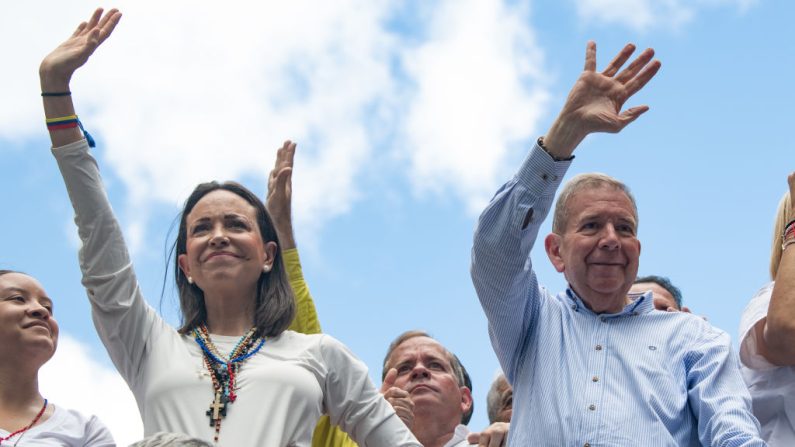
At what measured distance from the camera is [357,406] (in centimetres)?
541

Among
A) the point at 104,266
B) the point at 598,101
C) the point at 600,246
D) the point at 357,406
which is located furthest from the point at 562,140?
the point at 104,266

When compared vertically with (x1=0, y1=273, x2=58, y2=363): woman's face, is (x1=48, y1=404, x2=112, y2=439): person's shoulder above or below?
below

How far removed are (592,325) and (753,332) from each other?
70cm

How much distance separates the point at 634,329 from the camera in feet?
18.7

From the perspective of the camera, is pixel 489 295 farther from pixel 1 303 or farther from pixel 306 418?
pixel 1 303

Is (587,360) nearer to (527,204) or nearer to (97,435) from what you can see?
(527,204)

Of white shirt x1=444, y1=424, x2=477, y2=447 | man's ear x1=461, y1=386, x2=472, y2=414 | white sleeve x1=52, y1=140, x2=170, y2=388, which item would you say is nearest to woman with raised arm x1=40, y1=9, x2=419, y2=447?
white sleeve x1=52, y1=140, x2=170, y2=388

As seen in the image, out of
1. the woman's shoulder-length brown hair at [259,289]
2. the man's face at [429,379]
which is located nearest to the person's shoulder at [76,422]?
the woman's shoulder-length brown hair at [259,289]

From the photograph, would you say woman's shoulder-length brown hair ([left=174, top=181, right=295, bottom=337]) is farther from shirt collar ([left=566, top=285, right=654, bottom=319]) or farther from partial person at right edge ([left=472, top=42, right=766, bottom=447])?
shirt collar ([left=566, top=285, right=654, bottom=319])

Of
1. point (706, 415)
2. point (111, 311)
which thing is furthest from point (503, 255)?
point (111, 311)

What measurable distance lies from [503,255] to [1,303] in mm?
2188

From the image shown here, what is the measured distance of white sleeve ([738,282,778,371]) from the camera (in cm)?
570

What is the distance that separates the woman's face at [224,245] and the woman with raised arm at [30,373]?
0.67 metres

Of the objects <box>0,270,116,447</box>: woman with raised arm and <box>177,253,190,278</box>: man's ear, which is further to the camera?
<box>177,253,190,278</box>: man's ear
